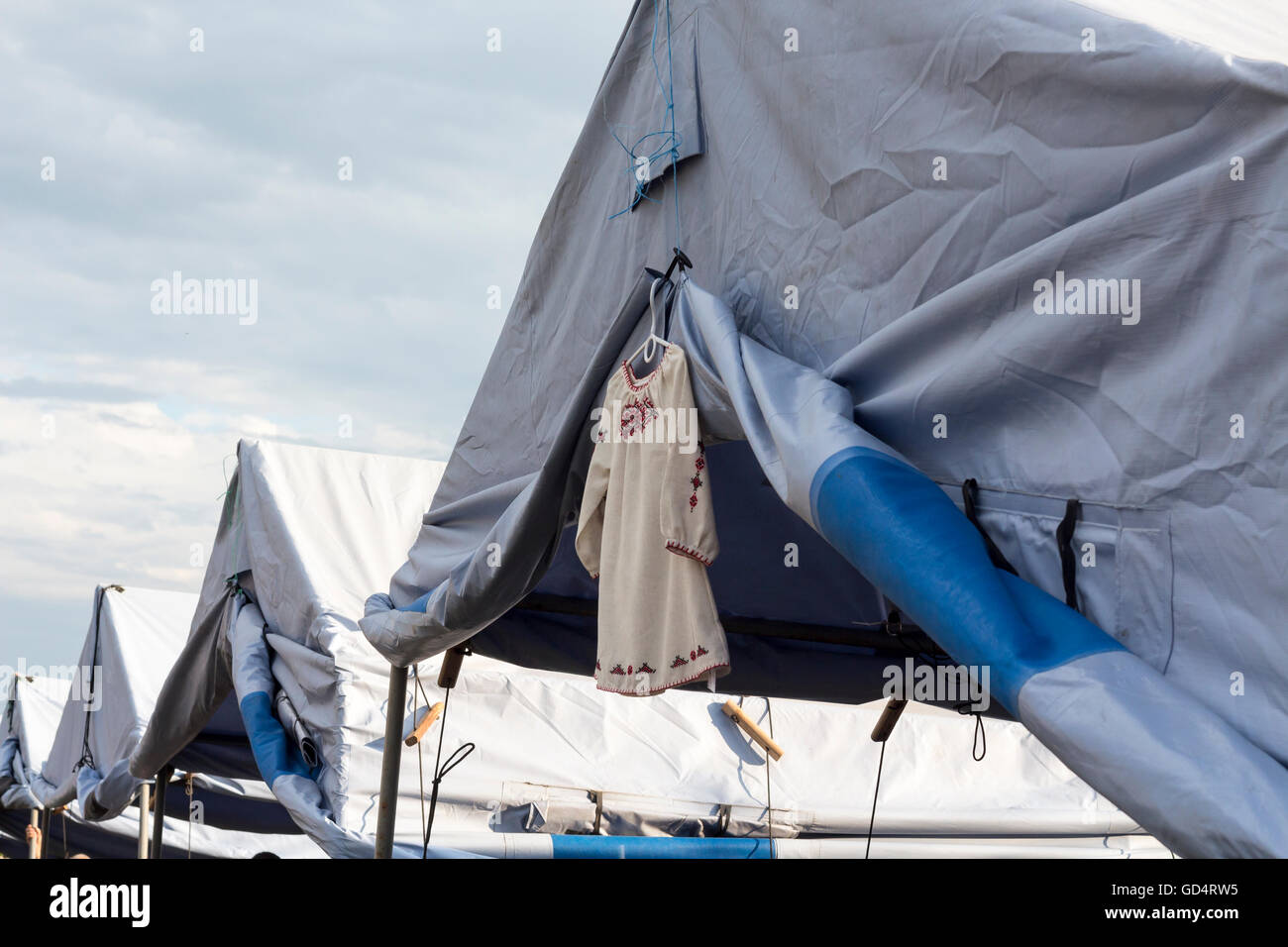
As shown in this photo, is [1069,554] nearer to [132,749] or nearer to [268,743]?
[268,743]

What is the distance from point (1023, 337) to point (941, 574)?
32 cm

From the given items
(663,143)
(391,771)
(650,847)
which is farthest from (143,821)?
(663,143)

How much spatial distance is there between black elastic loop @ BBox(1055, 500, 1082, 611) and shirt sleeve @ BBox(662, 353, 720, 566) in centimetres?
74

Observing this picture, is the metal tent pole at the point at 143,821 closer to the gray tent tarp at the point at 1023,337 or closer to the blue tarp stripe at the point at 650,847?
the blue tarp stripe at the point at 650,847

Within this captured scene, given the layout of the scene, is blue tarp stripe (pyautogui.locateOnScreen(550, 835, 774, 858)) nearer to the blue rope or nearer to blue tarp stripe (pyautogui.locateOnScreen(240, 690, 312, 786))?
blue tarp stripe (pyautogui.locateOnScreen(240, 690, 312, 786))

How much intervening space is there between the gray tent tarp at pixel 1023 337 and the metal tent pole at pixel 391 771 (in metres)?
1.01

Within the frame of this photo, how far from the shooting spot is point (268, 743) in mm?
3676

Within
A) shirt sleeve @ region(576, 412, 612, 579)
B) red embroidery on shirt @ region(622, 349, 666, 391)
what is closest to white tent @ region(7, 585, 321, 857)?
shirt sleeve @ region(576, 412, 612, 579)

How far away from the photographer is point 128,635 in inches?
262

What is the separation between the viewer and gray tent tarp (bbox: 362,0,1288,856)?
1077 mm

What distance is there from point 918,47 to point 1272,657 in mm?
968

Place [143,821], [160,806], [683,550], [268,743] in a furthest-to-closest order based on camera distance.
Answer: [143,821]
[160,806]
[268,743]
[683,550]
